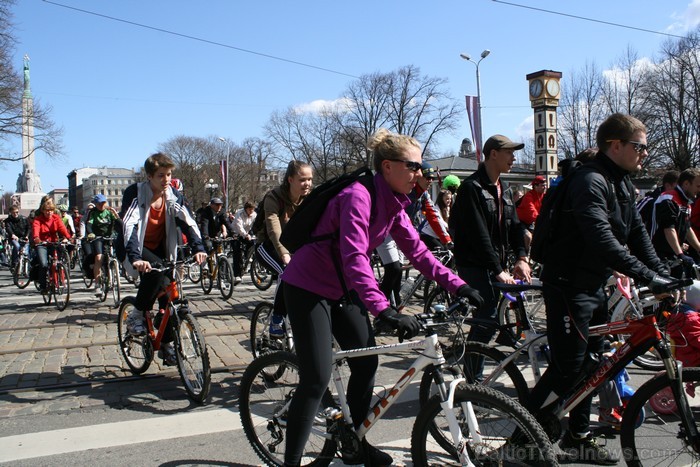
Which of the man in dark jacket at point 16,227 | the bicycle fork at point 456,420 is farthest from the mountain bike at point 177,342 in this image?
the man in dark jacket at point 16,227

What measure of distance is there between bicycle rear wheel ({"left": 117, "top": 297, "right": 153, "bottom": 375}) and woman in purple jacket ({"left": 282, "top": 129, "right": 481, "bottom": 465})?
9.09ft

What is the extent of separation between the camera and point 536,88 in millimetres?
17766

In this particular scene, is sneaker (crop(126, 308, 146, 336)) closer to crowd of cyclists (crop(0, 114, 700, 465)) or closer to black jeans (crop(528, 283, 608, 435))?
crowd of cyclists (crop(0, 114, 700, 465))

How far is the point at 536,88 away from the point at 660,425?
52.9 feet

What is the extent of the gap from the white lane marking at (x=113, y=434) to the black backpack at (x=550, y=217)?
7.90 ft

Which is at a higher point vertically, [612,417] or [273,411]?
[273,411]

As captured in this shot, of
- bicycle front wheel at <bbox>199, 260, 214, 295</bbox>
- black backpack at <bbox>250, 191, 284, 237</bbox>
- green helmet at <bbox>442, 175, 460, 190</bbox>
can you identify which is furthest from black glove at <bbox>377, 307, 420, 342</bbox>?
bicycle front wheel at <bbox>199, 260, 214, 295</bbox>

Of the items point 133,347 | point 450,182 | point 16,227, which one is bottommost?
point 133,347

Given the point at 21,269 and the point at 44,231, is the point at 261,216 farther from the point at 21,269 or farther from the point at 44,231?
the point at 21,269

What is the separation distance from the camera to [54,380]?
5523 mm

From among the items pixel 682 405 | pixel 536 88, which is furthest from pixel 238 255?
pixel 682 405

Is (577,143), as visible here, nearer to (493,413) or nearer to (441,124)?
(441,124)

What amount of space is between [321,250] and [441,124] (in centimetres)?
5176

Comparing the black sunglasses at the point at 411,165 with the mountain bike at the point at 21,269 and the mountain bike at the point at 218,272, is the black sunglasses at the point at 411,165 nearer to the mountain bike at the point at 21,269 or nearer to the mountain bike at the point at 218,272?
the mountain bike at the point at 218,272
